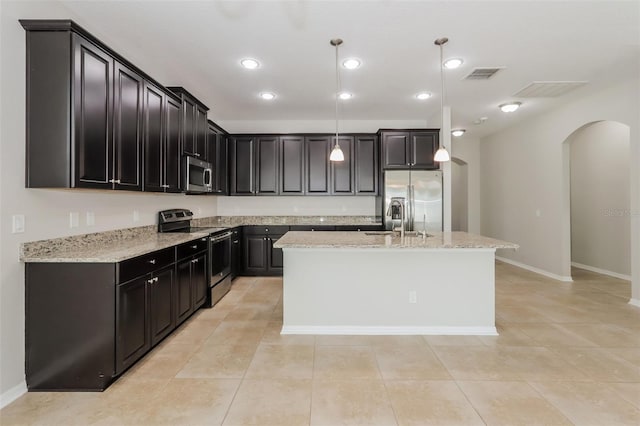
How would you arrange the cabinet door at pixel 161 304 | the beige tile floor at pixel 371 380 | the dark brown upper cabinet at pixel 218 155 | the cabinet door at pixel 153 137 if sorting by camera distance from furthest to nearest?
the dark brown upper cabinet at pixel 218 155, the cabinet door at pixel 153 137, the cabinet door at pixel 161 304, the beige tile floor at pixel 371 380

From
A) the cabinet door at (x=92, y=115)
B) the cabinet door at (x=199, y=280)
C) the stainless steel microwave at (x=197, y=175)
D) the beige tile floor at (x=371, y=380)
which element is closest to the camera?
the beige tile floor at (x=371, y=380)

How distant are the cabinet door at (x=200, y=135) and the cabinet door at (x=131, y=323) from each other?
2.06 m

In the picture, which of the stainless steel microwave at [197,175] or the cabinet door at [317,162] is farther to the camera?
the cabinet door at [317,162]

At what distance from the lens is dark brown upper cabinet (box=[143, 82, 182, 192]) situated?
303 cm

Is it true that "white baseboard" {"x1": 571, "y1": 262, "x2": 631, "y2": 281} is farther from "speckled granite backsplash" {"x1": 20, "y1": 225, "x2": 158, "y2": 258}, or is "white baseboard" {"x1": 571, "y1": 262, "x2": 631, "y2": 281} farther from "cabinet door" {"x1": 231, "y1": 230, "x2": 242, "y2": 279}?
"speckled granite backsplash" {"x1": 20, "y1": 225, "x2": 158, "y2": 258}

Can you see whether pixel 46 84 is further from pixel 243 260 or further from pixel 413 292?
pixel 243 260

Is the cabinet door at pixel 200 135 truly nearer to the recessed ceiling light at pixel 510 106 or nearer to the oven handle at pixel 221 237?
the oven handle at pixel 221 237

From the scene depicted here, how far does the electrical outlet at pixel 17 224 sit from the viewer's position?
2.08 meters

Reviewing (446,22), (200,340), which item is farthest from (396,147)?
(200,340)

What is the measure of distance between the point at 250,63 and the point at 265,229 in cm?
276

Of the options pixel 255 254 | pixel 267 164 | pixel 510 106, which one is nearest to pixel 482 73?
pixel 510 106

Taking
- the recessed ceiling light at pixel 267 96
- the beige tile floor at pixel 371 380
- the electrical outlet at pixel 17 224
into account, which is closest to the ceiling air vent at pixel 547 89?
the beige tile floor at pixel 371 380

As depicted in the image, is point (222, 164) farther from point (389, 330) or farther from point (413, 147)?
point (389, 330)

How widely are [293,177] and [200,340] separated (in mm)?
3240
